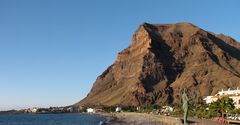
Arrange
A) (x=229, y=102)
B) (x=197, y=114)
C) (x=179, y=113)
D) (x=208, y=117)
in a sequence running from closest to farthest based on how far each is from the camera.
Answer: (x=229, y=102) → (x=208, y=117) → (x=197, y=114) → (x=179, y=113)

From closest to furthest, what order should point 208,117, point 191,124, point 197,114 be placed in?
point 191,124 < point 208,117 < point 197,114

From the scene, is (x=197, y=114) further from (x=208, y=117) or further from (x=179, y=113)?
(x=179, y=113)

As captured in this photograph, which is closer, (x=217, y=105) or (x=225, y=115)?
(x=217, y=105)

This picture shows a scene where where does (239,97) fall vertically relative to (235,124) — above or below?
above

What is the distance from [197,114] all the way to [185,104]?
102017 millimetres

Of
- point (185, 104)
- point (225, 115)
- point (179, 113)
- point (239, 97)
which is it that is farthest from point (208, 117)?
point (185, 104)

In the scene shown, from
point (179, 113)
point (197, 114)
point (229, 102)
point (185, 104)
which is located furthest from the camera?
point (179, 113)

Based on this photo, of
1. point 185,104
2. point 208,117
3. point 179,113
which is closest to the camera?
point 185,104

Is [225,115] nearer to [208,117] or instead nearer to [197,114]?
[208,117]

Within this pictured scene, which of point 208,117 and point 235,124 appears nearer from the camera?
point 235,124

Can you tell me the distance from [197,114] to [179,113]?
3897 centimetres

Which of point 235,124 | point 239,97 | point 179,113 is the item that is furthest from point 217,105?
point 179,113

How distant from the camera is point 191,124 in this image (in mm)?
94438

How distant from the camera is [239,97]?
15125cm
